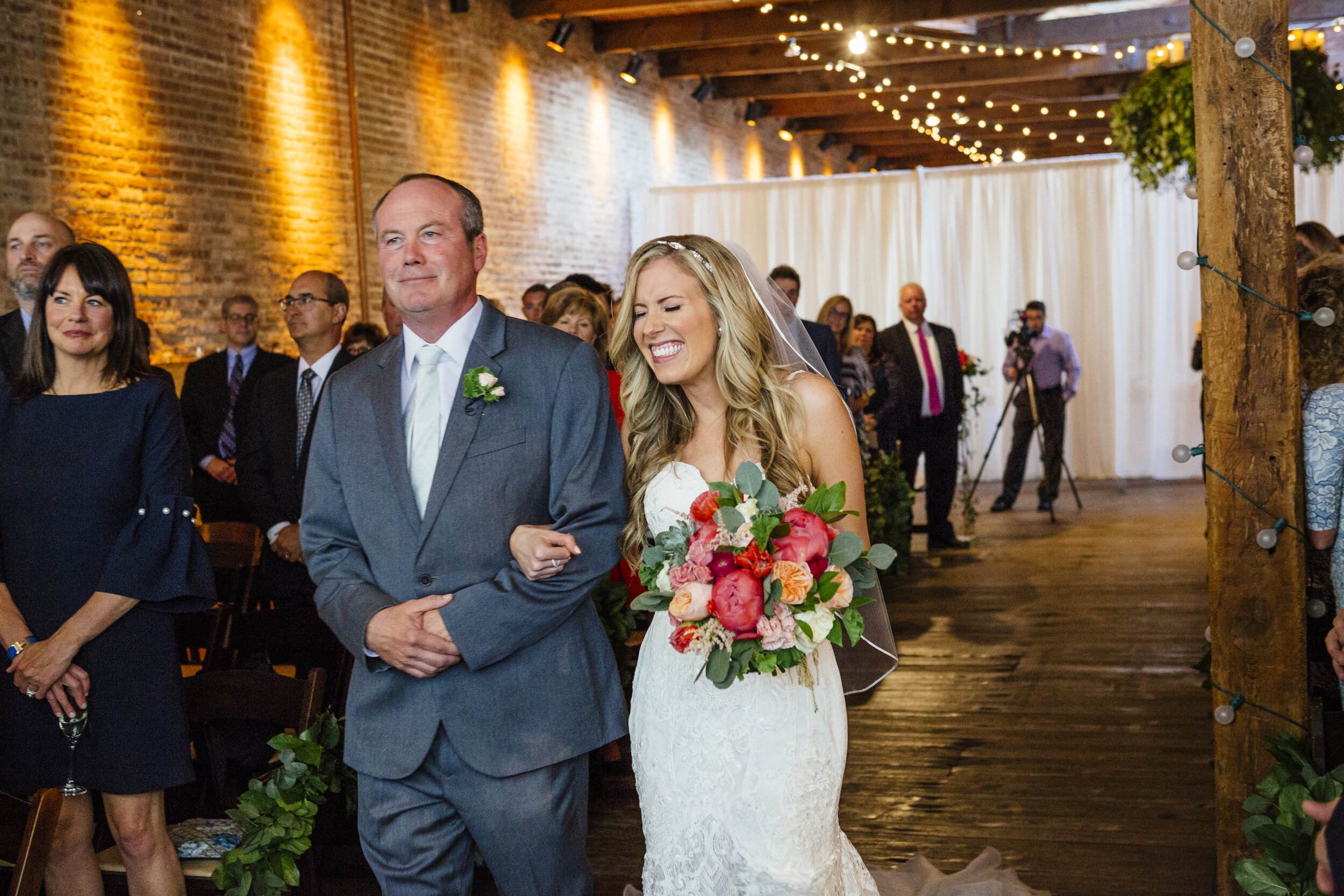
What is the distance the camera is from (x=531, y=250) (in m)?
11.7

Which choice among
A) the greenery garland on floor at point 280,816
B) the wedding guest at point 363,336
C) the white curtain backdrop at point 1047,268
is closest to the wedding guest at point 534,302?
the wedding guest at point 363,336

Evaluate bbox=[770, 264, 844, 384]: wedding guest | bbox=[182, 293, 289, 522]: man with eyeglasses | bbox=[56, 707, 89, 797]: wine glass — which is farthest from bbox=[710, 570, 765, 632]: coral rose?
bbox=[182, 293, 289, 522]: man with eyeglasses

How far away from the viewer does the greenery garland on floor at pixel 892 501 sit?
8.01 m

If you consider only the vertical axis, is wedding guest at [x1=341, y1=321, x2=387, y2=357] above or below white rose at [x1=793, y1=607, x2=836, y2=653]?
above

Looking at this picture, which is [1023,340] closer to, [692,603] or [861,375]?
[861,375]

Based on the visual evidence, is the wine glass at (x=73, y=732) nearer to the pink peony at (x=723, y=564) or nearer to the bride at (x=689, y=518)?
the bride at (x=689, y=518)

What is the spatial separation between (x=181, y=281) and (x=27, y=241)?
368 cm

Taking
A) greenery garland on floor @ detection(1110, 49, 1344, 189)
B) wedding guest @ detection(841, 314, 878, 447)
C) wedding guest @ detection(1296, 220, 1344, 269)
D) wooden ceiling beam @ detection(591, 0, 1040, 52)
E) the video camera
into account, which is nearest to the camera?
wedding guest @ detection(1296, 220, 1344, 269)

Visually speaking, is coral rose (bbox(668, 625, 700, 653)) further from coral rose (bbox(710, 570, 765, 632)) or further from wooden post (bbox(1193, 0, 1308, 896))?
wooden post (bbox(1193, 0, 1308, 896))

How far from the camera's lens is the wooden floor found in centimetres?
386

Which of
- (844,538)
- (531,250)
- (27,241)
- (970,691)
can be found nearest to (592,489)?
(844,538)

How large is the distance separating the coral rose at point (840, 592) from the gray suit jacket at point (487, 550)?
41cm

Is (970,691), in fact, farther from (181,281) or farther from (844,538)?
(181,281)

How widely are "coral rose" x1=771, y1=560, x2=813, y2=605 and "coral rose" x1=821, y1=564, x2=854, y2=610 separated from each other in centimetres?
6
